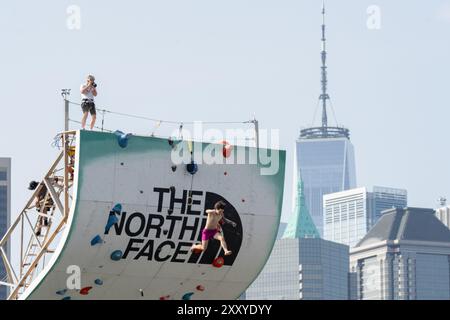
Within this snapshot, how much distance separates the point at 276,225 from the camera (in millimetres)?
55219

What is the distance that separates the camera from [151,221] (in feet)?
170

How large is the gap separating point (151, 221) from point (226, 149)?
3979mm

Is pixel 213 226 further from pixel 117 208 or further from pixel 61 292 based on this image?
pixel 61 292

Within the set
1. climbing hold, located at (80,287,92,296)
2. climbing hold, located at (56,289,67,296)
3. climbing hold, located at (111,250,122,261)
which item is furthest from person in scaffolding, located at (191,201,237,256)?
climbing hold, located at (56,289,67,296)

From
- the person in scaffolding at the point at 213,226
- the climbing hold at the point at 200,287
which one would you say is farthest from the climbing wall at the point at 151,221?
the person in scaffolding at the point at 213,226

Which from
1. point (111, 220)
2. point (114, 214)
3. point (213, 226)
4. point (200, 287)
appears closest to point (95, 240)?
point (111, 220)

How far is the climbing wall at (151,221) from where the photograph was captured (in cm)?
5060

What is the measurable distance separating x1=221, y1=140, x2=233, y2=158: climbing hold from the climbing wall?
0.03 m

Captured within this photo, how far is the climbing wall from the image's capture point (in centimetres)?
5060

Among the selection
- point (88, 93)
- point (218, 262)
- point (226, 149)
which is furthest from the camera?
point (218, 262)
